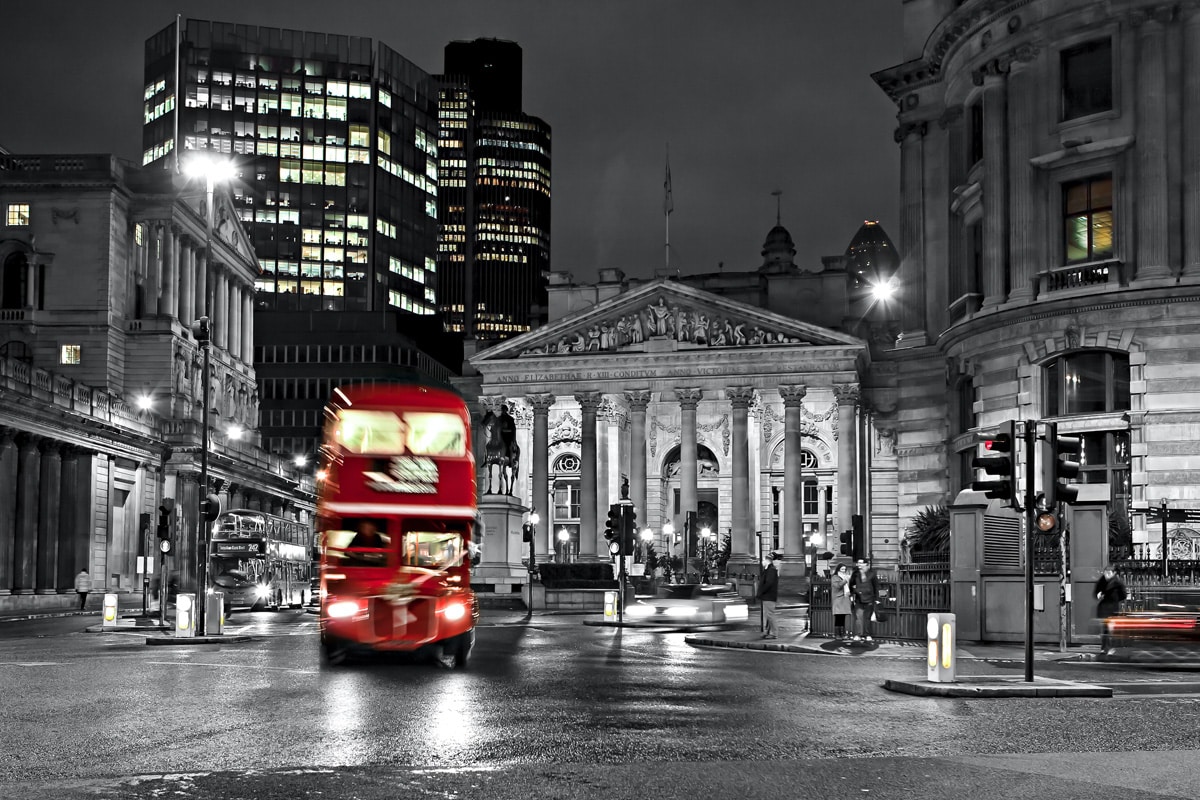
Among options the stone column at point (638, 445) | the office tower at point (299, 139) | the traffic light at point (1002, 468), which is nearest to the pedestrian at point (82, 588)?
the stone column at point (638, 445)

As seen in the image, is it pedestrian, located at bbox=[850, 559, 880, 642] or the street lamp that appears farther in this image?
the street lamp

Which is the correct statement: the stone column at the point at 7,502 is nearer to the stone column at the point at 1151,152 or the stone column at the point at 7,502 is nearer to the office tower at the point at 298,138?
the stone column at the point at 1151,152

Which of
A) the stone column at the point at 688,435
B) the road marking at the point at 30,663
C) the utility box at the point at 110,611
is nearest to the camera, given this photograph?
the road marking at the point at 30,663

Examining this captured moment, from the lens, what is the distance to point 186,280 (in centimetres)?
8981

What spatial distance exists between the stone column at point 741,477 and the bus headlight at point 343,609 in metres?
63.6

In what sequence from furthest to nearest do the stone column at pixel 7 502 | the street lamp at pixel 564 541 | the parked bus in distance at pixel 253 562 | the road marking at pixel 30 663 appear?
1. the street lamp at pixel 564 541
2. the stone column at pixel 7 502
3. the parked bus in distance at pixel 253 562
4. the road marking at pixel 30 663

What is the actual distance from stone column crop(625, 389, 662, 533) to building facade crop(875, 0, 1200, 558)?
3948cm

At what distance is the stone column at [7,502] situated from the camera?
58281 millimetres

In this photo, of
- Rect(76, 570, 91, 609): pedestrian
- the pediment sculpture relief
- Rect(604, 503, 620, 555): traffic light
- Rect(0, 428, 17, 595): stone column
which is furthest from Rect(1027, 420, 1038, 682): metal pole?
the pediment sculpture relief

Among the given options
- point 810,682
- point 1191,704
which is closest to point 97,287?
point 810,682

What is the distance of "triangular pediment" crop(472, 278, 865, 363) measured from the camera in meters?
89.1

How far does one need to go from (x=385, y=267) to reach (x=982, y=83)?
127 m

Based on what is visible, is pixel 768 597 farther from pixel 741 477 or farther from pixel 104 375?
pixel 104 375

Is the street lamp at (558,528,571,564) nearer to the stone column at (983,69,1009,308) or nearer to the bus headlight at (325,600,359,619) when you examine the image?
the stone column at (983,69,1009,308)
